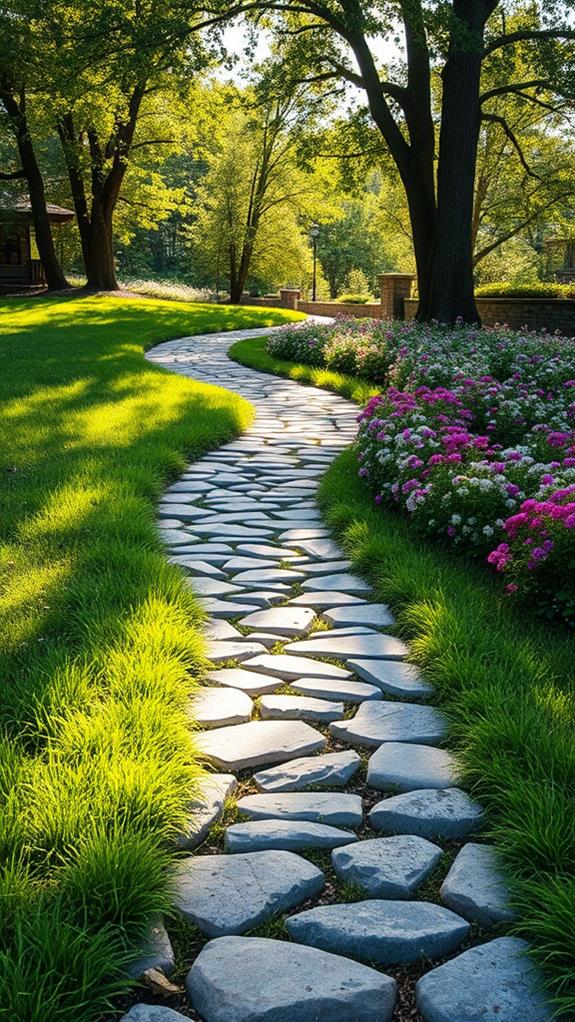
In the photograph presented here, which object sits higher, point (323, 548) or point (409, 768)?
point (323, 548)

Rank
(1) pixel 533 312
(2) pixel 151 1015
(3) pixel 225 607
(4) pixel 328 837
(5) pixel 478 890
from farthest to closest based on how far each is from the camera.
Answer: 1. (1) pixel 533 312
2. (3) pixel 225 607
3. (4) pixel 328 837
4. (5) pixel 478 890
5. (2) pixel 151 1015

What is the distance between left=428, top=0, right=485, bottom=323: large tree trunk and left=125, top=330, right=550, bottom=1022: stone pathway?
442 inches

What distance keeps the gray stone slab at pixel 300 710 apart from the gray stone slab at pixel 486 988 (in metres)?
1.17

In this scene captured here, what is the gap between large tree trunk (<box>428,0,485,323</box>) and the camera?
13758 mm

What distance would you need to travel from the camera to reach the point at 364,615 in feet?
12.5

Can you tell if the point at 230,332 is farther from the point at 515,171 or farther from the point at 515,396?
the point at 515,396

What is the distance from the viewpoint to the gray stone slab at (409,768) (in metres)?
2.46

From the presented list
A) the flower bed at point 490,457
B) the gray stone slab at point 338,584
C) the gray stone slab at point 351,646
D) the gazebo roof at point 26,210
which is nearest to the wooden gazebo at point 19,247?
the gazebo roof at point 26,210

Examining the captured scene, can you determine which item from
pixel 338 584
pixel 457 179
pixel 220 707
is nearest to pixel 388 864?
pixel 220 707

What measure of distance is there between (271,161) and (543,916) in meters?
41.3

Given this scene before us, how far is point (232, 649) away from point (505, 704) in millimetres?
1209

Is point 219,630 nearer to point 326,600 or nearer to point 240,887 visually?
point 326,600

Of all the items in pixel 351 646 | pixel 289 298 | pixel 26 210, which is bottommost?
pixel 351 646

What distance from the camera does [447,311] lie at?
1448cm
